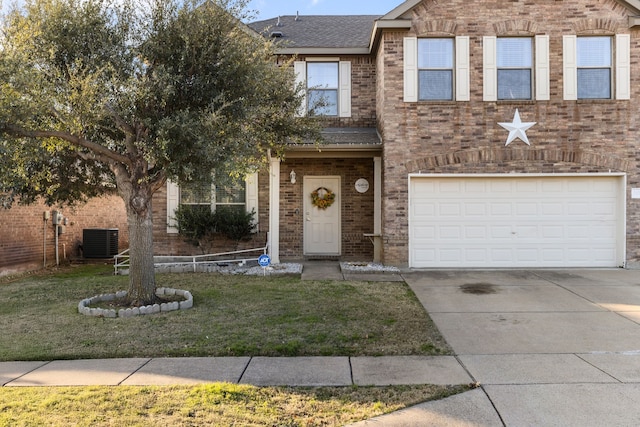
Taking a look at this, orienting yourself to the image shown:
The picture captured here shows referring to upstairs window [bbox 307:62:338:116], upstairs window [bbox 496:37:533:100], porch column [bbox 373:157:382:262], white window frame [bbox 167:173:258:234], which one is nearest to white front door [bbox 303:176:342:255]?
porch column [bbox 373:157:382:262]

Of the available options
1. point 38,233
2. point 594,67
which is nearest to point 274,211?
point 38,233

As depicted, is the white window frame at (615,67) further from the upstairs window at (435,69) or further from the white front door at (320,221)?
the white front door at (320,221)

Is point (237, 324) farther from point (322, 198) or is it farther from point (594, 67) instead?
point (594, 67)

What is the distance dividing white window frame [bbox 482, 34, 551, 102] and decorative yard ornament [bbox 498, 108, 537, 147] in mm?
606

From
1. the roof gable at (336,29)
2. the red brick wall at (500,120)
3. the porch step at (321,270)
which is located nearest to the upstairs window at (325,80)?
the roof gable at (336,29)

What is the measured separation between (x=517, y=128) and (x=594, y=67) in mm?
2269

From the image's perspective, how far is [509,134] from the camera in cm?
1042

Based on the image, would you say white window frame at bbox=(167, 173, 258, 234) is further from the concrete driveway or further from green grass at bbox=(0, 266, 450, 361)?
the concrete driveway

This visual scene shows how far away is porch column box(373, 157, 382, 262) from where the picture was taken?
1126 centimetres

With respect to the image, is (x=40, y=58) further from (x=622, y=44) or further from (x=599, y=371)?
(x=622, y=44)

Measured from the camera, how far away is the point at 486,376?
14.6 ft

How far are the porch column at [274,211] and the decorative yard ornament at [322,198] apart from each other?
57.0 inches

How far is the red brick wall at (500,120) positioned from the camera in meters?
10.4

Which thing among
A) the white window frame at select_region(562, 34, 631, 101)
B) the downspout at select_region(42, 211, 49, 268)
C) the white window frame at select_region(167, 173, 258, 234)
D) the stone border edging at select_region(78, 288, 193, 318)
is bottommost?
the stone border edging at select_region(78, 288, 193, 318)
